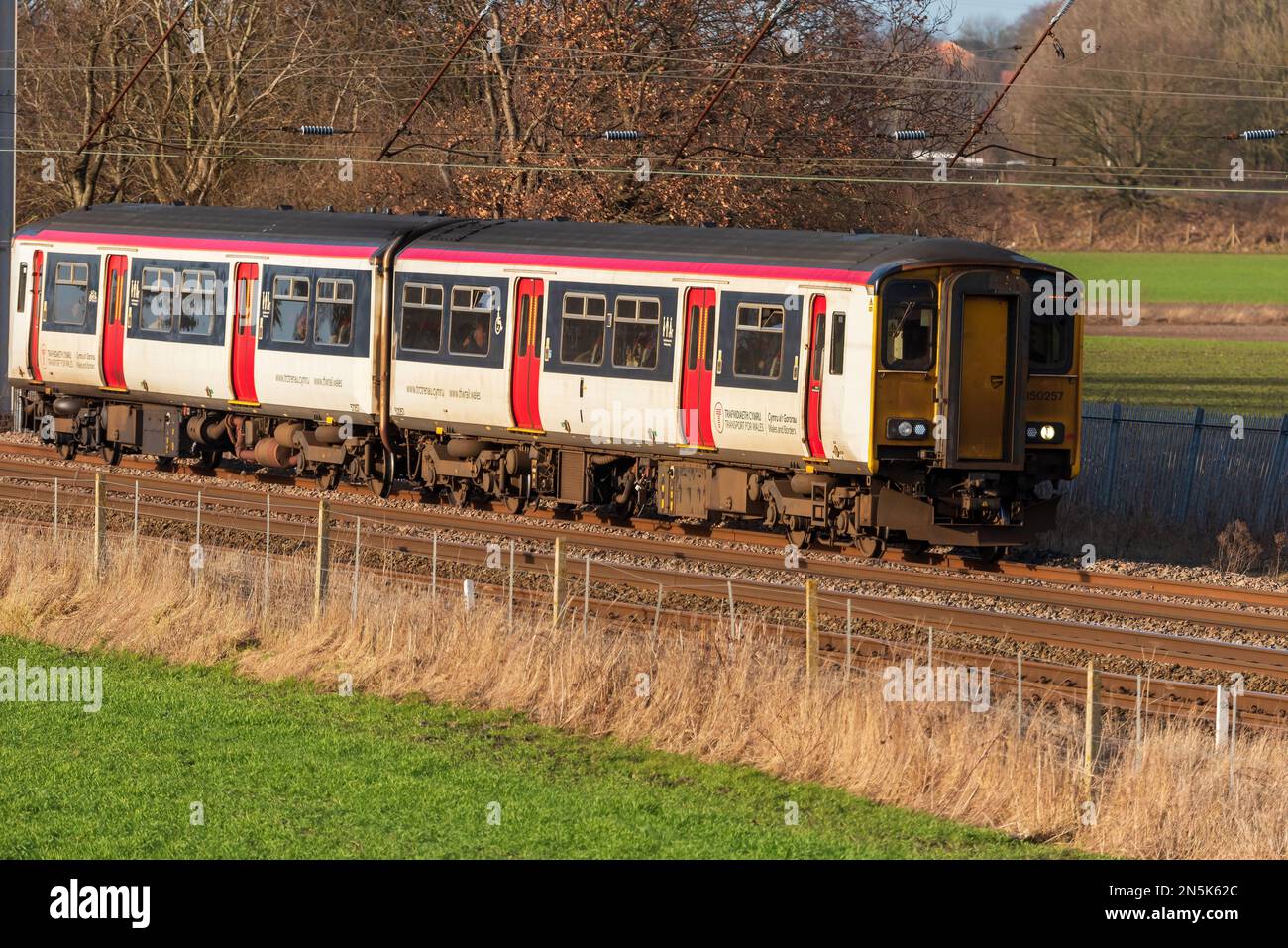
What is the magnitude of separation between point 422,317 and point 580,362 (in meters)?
Answer: 2.63

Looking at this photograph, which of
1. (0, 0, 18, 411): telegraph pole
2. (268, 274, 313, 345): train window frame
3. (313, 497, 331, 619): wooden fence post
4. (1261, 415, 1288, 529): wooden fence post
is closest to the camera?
(313, 497, 331, 619): wooden fence post

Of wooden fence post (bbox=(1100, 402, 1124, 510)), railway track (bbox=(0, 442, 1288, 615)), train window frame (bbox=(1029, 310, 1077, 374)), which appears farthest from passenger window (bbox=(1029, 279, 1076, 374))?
wooden fence post (bbox=(1100, 402, 1124, 510))

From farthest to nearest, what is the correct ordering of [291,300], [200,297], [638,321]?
[200,297] < [291,300] < [638,321]

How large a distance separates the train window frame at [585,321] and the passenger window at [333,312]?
346cm

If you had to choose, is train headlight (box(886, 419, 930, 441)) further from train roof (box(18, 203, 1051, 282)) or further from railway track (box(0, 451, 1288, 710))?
railway track (box(0, 451, 1288, 710))

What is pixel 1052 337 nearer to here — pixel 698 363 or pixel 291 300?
pixel 698 363

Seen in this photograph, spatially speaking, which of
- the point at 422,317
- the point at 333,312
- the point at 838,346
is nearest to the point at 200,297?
the point at 333,312

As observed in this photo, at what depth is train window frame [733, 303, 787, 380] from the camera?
20812 millimetres

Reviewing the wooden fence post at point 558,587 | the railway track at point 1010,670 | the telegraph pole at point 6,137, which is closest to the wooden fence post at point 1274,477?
the railway track at point 1010,670

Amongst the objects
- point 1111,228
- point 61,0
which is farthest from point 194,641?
point 1111,228

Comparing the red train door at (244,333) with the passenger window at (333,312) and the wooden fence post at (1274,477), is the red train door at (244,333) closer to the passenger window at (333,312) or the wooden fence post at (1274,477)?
the passenger window at (333,312)

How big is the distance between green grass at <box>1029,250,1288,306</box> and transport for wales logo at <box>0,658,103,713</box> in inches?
2005

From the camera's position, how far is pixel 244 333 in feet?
85.2
